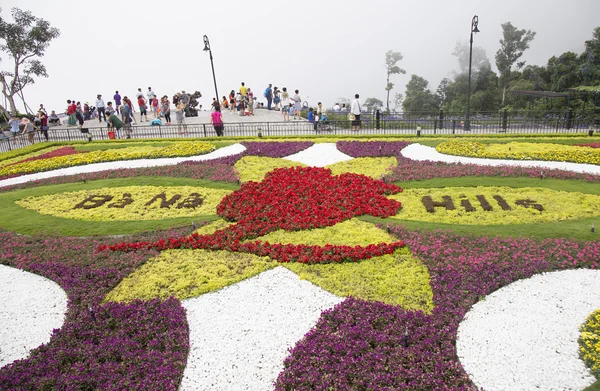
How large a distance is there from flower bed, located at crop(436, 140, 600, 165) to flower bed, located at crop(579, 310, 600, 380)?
33.7 ft

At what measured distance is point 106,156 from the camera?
1862cm

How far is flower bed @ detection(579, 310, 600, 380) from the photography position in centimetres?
555

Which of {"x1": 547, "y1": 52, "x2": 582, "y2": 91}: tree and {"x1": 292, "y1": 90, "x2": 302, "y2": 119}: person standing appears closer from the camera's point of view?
{"x1": 292, "y1": 90, "x2": 302, "y2": 119}: person standing

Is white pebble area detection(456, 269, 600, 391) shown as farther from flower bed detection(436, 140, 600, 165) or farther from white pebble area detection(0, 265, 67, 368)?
flower bed detection(436, 140, 600, 165)

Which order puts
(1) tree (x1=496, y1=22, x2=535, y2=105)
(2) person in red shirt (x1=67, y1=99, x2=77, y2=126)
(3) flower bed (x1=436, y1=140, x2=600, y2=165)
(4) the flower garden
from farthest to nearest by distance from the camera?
(1) tree (x1=496, y1=22, x2=535, y2=105) → (2) person in red shirt (x1=67, y1=99, x2=77, y2=126) → (3) flower bed (x1=436, y1=140, x2=600, y2=165) → (4) the flower garden

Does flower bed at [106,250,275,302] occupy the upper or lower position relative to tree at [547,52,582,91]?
lower

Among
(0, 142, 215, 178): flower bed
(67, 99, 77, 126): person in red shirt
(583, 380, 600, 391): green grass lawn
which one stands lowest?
(583, 380, 600, 391): green grass lawn

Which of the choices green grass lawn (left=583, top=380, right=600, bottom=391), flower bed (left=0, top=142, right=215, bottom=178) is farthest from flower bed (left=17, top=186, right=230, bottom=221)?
green grass lawn (left=583, top=380, right=600, bottom=391)

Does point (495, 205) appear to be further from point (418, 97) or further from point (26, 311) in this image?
point (418, 97)

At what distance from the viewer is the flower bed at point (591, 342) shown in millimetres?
5555

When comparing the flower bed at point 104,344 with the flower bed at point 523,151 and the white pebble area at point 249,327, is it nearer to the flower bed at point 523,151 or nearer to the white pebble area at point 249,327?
the white pebble area at point 249,327

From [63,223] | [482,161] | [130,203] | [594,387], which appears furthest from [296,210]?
[482,161]

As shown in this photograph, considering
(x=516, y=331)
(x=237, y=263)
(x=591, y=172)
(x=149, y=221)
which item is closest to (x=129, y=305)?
(x=237, y=263)

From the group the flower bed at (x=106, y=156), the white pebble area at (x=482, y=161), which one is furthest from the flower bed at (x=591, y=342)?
the flower bed at (x=106, y=156)
